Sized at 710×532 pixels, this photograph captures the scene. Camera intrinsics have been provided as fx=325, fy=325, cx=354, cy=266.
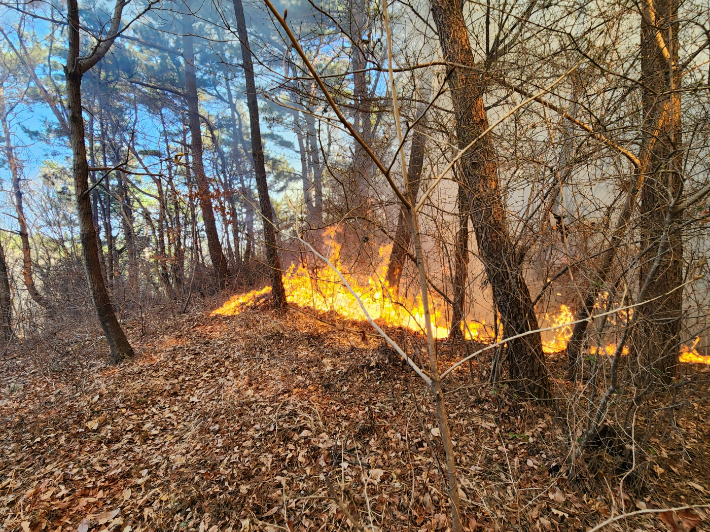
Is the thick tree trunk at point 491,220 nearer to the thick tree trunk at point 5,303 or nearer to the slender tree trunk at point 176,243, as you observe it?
the slender tree trunk at point 176,243

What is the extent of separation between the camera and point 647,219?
2.74 m

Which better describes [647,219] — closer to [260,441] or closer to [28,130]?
[260,441]

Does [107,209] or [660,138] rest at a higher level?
[107,209]

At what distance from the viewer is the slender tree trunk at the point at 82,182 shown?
485cm

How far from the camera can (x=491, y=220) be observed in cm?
344

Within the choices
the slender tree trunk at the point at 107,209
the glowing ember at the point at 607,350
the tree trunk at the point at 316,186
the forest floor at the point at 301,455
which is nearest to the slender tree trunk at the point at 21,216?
the slender tree trunk at the point at 107,209

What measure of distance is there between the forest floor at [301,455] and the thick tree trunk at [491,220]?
0.39m

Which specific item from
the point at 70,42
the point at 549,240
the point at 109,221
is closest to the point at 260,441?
the point at 549,240

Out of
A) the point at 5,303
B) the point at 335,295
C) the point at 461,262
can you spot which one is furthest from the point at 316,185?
the point at 5,303

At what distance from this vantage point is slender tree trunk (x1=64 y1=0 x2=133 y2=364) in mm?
4852

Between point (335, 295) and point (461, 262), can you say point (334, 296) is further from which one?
point (461, 262)

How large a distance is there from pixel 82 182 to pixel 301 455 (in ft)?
17.1

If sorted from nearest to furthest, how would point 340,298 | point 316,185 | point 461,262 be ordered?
point 461,262, point 340,298, point 316,185

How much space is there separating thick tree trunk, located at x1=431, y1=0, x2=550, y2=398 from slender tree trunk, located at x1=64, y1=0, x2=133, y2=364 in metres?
5.24
